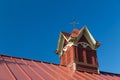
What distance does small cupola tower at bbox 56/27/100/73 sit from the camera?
23.3 meters

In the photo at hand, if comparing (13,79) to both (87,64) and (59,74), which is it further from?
(87,64)

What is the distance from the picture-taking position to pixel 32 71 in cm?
1830

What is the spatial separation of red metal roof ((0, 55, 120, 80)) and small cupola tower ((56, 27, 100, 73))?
99cm

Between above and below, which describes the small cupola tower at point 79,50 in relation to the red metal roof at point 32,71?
above

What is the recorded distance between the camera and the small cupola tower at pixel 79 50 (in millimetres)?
23297

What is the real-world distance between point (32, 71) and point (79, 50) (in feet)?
22.6

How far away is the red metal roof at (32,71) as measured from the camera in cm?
1655

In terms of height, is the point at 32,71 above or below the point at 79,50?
below

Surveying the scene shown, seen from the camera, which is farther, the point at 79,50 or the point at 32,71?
the point at 79,50

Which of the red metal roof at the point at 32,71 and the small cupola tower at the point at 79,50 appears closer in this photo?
the red metal roof at the point at 32,71

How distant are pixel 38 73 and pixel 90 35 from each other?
333 inches

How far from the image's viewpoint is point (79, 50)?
24234 millimetres

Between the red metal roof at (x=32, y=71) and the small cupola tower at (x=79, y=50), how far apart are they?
988 millimetres

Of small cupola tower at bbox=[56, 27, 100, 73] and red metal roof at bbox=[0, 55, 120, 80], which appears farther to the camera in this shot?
small cupola tower at bbox=[56, 27, 100, 73]
